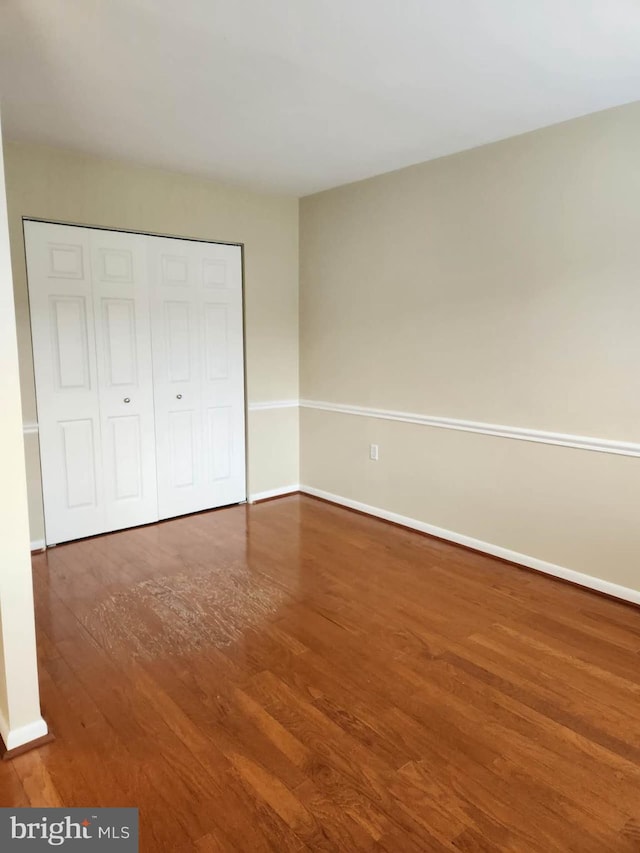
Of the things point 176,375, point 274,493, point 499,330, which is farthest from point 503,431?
point 176,375

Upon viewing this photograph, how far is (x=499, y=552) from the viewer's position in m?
3.50

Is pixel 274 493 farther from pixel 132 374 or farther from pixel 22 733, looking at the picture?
pixel 22 733

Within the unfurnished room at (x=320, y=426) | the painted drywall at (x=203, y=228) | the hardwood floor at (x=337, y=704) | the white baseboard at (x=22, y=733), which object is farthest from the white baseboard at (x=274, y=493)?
the white baseboard at (x=22, y=733)

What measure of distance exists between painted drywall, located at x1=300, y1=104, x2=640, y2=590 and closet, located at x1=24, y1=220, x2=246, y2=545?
0.87 meters

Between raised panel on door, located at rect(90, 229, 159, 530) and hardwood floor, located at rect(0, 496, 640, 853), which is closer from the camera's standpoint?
hardwood floor, located at rect(0, 496, 640, 853)

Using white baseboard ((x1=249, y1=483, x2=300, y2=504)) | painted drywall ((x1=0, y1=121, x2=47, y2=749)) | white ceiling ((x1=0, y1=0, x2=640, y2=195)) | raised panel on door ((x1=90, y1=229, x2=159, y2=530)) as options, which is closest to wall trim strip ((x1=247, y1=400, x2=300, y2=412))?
white baseboard ((x1=249, y1=483, x2=300, y2=504))

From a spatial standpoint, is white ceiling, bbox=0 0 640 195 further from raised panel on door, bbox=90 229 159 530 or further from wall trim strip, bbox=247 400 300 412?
wall trim strip, bbox=247 400 300 412

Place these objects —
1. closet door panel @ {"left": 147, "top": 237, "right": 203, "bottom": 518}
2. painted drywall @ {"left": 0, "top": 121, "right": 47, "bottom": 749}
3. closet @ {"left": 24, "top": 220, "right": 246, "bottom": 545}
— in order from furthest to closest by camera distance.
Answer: closet door panel @ {"left": 147, "top": 237, "right": 203, "bottom": 518} < closet @ {"left": 24, "top": 220, "right": 246, "bottom": 545} < painted drywall @ {"left": 0, "top": 121, "right": 47, "bottom": 749}

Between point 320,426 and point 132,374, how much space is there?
1.57 meters

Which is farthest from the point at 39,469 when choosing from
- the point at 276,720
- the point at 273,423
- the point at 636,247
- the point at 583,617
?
the point at 636,247

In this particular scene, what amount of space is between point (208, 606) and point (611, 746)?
183 cm

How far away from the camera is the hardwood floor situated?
1.65 metres

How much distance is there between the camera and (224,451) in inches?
175

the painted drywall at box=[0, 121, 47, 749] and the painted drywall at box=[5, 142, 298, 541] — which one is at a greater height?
the painted drywall at box=[5, 142, 298, 541]
